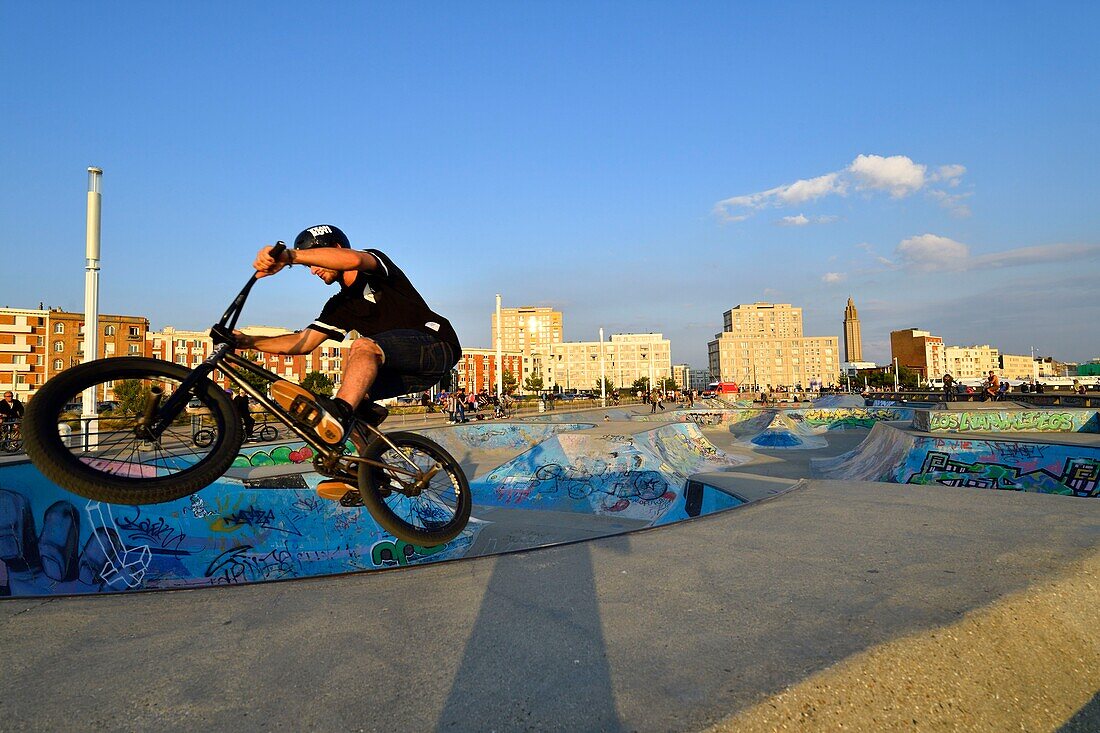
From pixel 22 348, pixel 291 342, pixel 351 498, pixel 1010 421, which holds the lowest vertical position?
pixel 1010 421

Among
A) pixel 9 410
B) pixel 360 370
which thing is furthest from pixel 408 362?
pixel 9 410

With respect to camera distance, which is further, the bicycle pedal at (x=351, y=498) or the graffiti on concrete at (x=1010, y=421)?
the graffiti on concrete at (x=1010, y=421)

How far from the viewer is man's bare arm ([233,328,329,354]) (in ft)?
11.0

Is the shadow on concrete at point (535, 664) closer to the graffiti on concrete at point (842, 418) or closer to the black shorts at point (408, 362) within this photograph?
the black shorts at point (408, 362)

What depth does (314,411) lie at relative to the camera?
10.7 ft

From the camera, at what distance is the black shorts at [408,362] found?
3.52 m

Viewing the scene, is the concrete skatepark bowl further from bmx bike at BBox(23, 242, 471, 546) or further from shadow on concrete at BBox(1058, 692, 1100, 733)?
bmx bike at BBox(23, 242, 471, 546)

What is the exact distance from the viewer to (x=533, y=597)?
3895 millimetres

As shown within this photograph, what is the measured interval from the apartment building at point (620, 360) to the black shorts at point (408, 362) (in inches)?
6314

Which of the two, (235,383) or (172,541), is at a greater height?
(235,383)

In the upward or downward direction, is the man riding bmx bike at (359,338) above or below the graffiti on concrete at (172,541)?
above

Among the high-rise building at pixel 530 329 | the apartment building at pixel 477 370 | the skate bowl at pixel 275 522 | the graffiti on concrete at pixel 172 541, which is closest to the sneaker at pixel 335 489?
the skate bowl at pixel 275 522

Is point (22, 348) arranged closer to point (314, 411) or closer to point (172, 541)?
point (172, 541)

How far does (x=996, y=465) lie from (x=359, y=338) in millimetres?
13200
